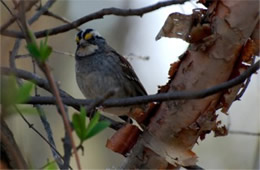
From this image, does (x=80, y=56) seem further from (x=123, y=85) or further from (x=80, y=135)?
(x=80, y=135)

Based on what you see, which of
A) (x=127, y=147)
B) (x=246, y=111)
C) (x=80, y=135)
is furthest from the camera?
(x=246, y=111)

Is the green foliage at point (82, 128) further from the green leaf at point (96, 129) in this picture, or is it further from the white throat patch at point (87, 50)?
the white throat patch at point (87, 50)

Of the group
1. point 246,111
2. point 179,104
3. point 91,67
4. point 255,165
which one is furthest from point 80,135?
point 246,111

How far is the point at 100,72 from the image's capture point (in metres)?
3.18

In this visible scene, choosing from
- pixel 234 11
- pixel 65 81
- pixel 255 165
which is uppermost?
pixel 65 81

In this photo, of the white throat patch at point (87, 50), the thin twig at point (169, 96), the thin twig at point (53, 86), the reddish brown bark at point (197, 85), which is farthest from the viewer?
the white throat patch at point (87, 50)

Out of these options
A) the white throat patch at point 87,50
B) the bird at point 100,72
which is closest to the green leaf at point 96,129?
the bird at point 100,72

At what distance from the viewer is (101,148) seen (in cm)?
543

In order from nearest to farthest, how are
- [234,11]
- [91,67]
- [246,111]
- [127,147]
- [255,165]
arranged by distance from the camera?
[234,11], [127,147], [255,165], [91,67], [246,111]

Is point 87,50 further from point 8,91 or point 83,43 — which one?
point 8,91

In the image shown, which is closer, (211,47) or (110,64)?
(211,47)

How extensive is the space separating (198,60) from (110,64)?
146 cm

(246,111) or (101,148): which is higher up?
(246,111)

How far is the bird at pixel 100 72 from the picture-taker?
10.3 ft
